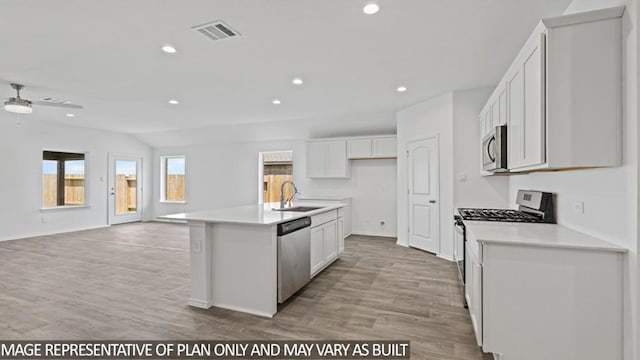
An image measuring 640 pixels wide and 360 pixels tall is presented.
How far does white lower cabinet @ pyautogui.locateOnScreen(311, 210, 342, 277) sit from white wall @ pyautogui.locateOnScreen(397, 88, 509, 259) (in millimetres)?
1815

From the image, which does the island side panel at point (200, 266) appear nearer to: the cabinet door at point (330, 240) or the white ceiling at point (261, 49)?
the cabinet door at point (330, 240)

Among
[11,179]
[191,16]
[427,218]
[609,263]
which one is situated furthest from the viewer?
[11,179]

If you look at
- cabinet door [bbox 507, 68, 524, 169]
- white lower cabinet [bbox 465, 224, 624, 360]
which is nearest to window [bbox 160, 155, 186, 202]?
cabinet door [bbox 507, 68, 524, 169]

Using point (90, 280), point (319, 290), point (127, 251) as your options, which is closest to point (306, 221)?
point (319, 290)

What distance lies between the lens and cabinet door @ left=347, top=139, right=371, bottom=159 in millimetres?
6484

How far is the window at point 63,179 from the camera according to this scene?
7.05 m

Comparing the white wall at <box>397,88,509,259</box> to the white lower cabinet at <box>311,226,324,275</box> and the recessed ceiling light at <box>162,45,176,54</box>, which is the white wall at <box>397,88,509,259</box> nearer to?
the white lower cabinet at <box>311,226,324,275</box>

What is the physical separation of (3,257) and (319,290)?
5.42m

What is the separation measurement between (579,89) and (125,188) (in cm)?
1037

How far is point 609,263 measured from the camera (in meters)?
1.68

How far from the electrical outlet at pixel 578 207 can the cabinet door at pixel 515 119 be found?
47 centimetres

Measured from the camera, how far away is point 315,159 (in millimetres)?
6988

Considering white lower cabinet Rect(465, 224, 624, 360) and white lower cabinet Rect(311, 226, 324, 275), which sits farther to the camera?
white lower cabinet Rect(311, 226, 324, 275)

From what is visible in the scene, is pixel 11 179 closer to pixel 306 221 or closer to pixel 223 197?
pixel 223 197
